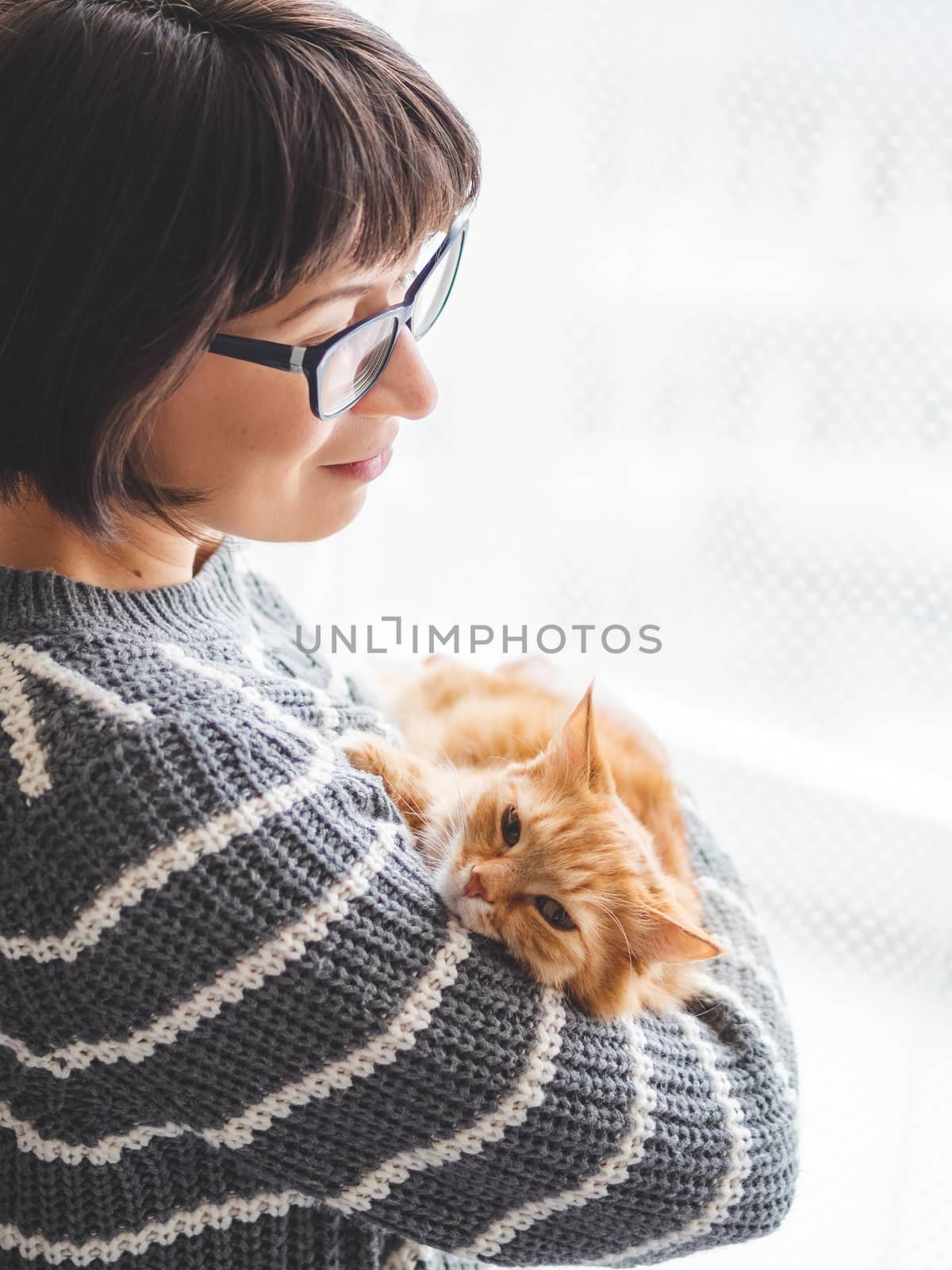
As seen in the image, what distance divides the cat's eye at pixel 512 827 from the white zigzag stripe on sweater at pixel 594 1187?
36 cm

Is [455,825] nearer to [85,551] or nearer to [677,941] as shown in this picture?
Result: [677,941]

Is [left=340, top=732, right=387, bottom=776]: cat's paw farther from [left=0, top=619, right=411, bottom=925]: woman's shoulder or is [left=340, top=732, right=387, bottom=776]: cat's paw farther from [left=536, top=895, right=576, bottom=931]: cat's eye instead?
[left=536, top=895, right=576, bottom=931]: cat's eye

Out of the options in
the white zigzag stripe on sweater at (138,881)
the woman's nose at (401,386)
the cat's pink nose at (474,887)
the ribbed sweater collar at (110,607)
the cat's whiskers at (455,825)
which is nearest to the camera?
the white zigzag stripe on sweater at (138,881)

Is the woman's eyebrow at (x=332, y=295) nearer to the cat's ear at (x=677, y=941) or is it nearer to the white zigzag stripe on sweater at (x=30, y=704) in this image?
the white zigzag stripe on sweater at (x=30, y=704)

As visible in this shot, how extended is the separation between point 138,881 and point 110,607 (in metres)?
0.26

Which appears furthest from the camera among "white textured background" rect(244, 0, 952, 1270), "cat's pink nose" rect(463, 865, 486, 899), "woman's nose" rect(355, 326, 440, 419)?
"white textured background" rect(244, 0, 952, 1270)

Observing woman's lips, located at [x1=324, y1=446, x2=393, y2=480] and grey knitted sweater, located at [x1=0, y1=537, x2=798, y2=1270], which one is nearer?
grey knitted sweater, located at [x1=0, y1=537, x2=798, y2=1270]

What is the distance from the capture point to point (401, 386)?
3.06 ft

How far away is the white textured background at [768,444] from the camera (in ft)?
4.56

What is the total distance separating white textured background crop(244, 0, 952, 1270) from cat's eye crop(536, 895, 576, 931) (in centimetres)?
61

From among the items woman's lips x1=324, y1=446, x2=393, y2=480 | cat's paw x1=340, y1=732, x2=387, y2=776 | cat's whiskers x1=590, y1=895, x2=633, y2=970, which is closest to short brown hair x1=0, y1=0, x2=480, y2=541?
woman's lips x1=324, y1=446, x2=393, y2=480

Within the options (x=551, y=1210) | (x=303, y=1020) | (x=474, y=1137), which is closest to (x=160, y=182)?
(x=303, y=1020)

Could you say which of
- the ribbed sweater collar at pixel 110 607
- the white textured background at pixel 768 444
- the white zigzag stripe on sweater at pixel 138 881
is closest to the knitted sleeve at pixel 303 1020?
the white zigzag stripe on sweater at pixel 138 881

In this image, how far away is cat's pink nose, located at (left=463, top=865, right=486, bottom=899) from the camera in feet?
3.40
